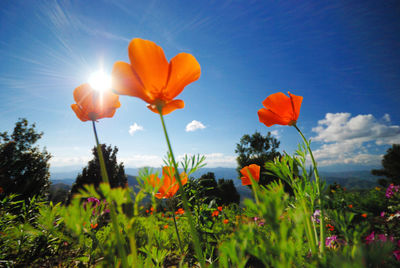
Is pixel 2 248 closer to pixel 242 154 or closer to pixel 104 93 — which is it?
pixel 104 93

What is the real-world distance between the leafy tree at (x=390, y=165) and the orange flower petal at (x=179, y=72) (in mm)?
24958

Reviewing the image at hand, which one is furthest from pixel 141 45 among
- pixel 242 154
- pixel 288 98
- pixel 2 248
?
pixel 242 154

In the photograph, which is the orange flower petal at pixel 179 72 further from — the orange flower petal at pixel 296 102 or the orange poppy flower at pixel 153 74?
the orange flower petal at pixel 296 102

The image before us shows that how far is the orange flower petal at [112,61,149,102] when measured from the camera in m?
0.65

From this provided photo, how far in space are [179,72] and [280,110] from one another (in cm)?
73

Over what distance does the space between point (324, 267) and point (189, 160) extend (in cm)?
70

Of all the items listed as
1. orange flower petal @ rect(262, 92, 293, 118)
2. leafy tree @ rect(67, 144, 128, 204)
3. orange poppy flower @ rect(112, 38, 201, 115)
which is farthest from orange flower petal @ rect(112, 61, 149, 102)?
leafy tree @ rect(67, 144, 128, 204)

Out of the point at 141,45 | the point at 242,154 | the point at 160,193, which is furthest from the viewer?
the point at 242,154

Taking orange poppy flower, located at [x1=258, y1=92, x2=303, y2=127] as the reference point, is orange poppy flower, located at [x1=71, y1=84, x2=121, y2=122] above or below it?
above

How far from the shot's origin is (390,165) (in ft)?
60.5

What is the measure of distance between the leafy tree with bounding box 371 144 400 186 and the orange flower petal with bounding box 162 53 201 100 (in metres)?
25.0

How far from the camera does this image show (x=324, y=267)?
441 millimetres

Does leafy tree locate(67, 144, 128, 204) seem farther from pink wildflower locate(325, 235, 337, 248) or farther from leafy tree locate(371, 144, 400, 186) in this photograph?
leafy tree locate(371, 144, 400, 186)

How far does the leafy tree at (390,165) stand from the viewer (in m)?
17.5
